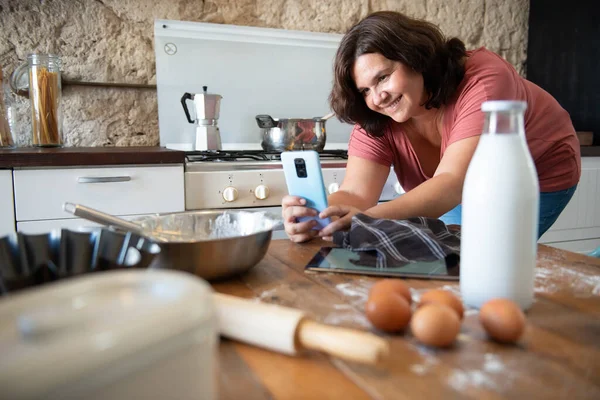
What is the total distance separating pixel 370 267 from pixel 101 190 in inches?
47.6

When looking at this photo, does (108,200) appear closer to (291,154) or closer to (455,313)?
(291,154)

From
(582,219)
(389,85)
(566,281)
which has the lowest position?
(582,219)

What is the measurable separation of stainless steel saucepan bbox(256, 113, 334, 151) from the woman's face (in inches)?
31.5

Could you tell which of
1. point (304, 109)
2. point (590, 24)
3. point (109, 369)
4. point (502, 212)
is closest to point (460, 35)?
point (590, 24)

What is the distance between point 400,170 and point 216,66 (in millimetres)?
1187

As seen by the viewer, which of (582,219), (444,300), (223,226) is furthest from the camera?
(582,219)

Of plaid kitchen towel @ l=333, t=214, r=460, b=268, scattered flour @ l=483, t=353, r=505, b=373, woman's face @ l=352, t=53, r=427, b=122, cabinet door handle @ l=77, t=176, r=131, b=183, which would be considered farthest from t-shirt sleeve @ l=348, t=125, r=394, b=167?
scattered flour @ l=483, t=353, r=505, b=373

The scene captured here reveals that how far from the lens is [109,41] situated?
2.23 m

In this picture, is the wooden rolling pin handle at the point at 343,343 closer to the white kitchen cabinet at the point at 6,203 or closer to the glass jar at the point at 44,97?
the white kitchen cabinet at the point at 6,203

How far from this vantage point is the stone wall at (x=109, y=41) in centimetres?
211

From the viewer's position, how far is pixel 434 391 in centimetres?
42

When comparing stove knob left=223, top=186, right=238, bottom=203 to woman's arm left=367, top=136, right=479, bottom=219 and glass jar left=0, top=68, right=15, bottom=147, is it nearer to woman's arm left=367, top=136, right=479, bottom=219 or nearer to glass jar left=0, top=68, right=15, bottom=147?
woman's arm left=367, top=136, right=479, bottom=219

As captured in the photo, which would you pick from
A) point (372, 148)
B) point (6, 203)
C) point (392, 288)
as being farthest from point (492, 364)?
point (6, 203)

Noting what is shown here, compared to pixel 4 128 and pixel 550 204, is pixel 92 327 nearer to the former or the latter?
pixel 550 204
